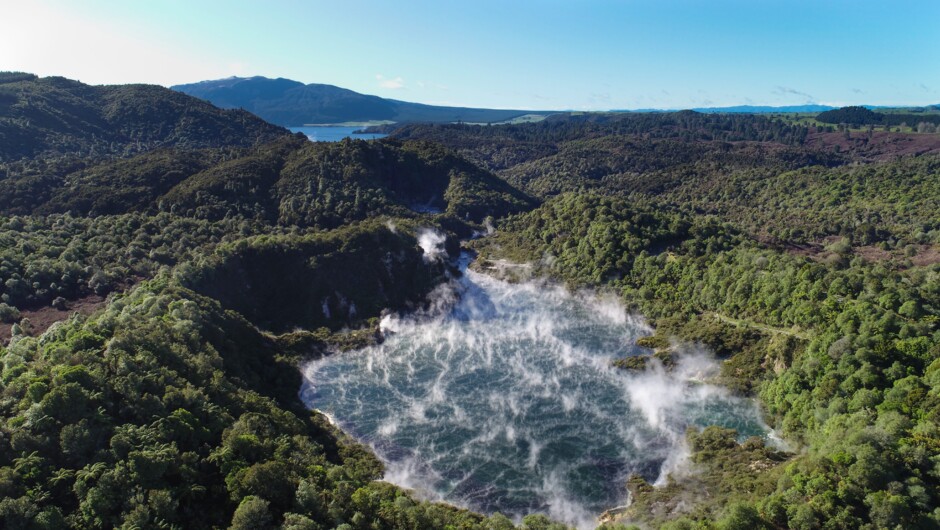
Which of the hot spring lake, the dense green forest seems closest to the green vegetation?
the dense green forest

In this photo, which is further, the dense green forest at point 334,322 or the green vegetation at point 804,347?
the green vegetation at point 804,347

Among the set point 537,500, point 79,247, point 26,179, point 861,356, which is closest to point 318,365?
point 537,500

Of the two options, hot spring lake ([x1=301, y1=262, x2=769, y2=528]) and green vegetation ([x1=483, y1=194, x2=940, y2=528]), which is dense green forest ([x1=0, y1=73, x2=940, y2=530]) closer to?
green vegetation ([x1=483, y1=194, x2=940, y2=528])

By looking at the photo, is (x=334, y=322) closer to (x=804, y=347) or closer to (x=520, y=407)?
(x=520, y=407)

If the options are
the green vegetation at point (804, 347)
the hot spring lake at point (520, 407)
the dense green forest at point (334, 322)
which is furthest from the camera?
the hot spring lake at point (520, 407)

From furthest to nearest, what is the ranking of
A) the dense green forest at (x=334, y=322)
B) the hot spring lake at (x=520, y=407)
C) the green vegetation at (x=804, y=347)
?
the hot spring lake at (x=520, y=407) < the green vegetation at (x=804, y=347) < the dense green forest at (x=334, y=322)

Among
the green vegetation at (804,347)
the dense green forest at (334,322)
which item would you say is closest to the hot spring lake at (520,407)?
the dense green forest at (334,322)

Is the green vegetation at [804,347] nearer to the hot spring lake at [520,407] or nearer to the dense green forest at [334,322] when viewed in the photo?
the dense green forest at [334,322]
